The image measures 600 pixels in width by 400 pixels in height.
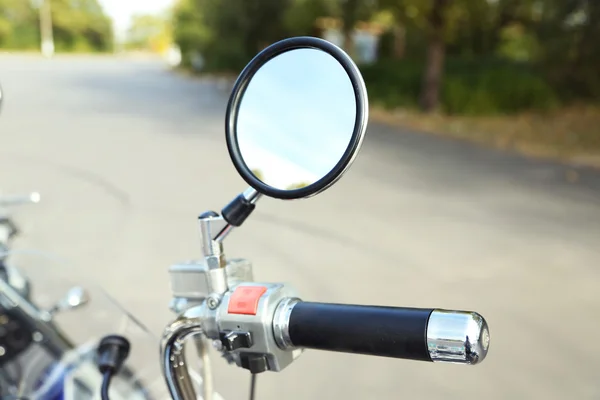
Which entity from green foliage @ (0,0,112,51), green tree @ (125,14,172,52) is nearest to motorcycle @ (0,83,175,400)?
green foliage @ (0,0,112,51)

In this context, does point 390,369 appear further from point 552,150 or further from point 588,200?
point 552,150

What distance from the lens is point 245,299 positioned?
0.95 meters

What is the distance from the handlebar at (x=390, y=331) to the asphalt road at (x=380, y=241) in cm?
91

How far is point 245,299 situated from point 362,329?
0.19 m

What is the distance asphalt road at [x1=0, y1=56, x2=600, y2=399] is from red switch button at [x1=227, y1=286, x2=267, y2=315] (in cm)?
81

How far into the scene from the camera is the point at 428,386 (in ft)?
10.2

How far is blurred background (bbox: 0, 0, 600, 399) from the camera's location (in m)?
3.37

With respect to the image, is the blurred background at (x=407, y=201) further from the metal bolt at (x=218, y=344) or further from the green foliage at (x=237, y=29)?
the green foliage at (x=237, y=29)

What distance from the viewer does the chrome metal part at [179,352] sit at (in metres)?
1.05

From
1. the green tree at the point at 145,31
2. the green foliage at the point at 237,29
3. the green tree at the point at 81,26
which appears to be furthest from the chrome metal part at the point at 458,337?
the green tree at the point at 145,31

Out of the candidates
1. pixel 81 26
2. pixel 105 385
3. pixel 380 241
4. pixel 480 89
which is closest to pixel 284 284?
pixel 105 385

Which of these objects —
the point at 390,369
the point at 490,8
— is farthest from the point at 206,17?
the point at 390,369

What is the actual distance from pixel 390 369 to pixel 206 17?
26223mm

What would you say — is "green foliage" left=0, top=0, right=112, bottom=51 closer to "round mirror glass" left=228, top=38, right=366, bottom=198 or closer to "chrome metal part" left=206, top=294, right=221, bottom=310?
"round mirror glass" left=228, top=38, right=366, bottom=198
